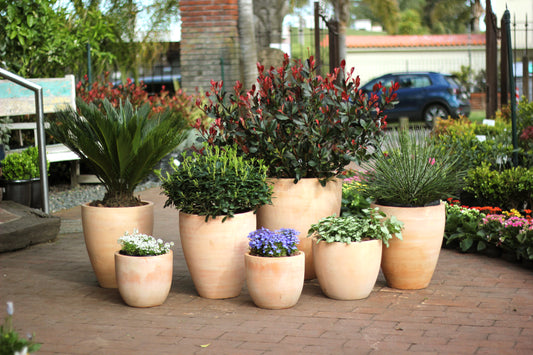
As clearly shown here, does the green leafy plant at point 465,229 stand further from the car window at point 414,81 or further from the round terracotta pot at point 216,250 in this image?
the car window at point 414,81

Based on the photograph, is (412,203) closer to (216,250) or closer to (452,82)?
(216,250)

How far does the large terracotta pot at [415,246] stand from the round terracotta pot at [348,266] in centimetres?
24

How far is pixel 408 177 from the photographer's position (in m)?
5.41

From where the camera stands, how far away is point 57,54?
1145 cm

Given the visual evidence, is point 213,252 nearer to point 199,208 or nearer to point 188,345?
point 199,208

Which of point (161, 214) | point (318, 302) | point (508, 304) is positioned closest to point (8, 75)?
point (161, 214)

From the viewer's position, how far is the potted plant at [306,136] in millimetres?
5453

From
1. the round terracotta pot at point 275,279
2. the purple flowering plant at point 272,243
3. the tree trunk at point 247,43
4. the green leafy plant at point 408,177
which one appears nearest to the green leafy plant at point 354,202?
the green leafy plant at point 408,177

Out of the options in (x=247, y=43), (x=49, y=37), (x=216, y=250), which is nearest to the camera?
(x=216, y=250)

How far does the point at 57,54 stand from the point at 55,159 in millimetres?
2311

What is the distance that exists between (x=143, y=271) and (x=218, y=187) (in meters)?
0.78

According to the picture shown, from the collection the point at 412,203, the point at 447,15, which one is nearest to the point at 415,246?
the point at 412,203

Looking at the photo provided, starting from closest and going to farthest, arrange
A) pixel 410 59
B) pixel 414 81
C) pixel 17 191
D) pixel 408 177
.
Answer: pixel 408 177 → pixel 17 191 → pixel 414 81 → pixel 410 59

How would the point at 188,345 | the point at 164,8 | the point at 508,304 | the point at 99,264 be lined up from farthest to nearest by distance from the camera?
1. the point at 164,8
2. the point at 99,264
3. the point at 508,304
4. the point at 188,345
